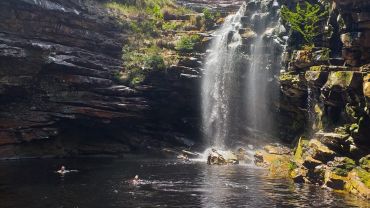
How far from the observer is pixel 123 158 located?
201 ft

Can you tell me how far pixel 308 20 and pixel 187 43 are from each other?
23.1 metres

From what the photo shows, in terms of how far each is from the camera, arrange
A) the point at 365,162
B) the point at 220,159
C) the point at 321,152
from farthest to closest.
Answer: the point at 220,159
the point at 321,152
the point at 365,162

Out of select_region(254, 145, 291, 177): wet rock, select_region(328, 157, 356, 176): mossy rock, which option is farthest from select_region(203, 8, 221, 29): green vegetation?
select_region(328, 157, 356, 176): mossy rock

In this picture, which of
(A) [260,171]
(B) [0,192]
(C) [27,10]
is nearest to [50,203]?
(B) [0,192]

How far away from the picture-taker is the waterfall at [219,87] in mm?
67188

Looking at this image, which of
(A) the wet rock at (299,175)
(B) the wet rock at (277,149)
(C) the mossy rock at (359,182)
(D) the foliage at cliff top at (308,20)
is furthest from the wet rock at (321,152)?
(D) the foliage at cliff top at (308,20)

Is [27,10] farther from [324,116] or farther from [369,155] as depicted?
[369,155]

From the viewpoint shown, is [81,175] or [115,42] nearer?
[81,175]

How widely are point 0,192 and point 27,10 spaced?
1493 inches

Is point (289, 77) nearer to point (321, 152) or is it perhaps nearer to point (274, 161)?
point (274, 161)

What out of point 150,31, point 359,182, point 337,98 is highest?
point 150,31

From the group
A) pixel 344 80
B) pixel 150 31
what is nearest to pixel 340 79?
pixel 344 80

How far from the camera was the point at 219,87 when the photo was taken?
6831 cm

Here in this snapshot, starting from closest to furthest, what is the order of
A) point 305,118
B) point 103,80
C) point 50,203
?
point 50,203 → point 305,118 → point 103,80
